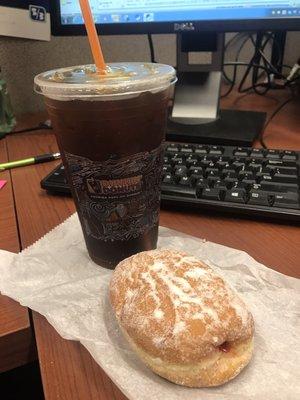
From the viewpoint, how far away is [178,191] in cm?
49

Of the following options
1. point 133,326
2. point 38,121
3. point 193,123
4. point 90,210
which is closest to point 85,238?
point 90,210

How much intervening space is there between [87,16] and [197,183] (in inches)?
9.2

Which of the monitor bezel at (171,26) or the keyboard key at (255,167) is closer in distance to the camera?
the keyboard key at (255,167)

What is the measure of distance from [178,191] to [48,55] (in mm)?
597

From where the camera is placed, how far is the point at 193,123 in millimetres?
728

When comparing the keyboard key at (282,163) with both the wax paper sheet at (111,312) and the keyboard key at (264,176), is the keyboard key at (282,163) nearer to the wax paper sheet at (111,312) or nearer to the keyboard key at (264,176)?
the keyboard key at (264,176)

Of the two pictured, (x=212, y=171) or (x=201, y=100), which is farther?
(x=201, y=100)

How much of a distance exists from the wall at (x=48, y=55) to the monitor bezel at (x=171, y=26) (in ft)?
0.53

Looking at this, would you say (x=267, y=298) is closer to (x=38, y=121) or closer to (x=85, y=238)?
(x=85, y=238)

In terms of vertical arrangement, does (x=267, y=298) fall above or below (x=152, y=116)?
below

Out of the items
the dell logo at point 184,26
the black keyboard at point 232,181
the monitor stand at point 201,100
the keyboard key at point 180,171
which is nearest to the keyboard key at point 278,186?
the black keyboard at point 232,181

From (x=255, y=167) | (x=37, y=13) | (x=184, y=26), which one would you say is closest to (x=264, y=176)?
(x=255, y=167)

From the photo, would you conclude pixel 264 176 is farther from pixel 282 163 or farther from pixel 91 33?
pixel 91 33

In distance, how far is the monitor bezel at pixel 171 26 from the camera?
0.63 m
